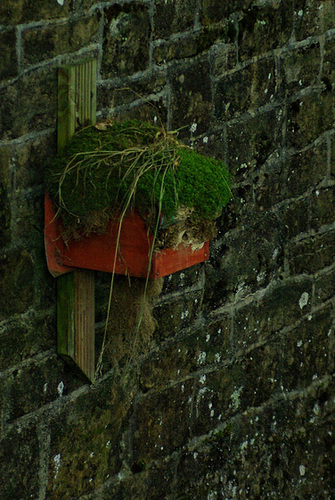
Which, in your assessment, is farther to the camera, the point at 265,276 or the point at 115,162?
the point at 265,276

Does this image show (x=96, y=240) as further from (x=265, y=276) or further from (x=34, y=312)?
(x=265, y=276)

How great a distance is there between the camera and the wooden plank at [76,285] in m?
2.93

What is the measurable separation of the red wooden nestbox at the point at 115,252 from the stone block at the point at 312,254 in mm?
1663

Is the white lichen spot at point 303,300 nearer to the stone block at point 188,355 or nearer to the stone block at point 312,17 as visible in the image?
the stone block at point 188,355

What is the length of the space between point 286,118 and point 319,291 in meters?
1.15

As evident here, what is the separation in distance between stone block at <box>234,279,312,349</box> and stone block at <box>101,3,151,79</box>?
1537 mm

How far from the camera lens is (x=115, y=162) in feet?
9.34

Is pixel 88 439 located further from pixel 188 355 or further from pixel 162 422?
pixel 188 355


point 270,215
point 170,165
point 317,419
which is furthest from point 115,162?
point 317,419

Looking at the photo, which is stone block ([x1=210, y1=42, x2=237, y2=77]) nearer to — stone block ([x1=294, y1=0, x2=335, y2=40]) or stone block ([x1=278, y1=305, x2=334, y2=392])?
stone block ([x1=294, y1=0, x2=335, y2=40])

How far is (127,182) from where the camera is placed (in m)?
2.80

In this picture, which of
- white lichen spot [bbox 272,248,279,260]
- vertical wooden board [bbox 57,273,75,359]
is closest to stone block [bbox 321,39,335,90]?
white lichen spot [bbox 272,248,279,260]

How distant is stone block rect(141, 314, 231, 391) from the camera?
147 inches

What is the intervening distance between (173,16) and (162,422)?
6.09 feet
